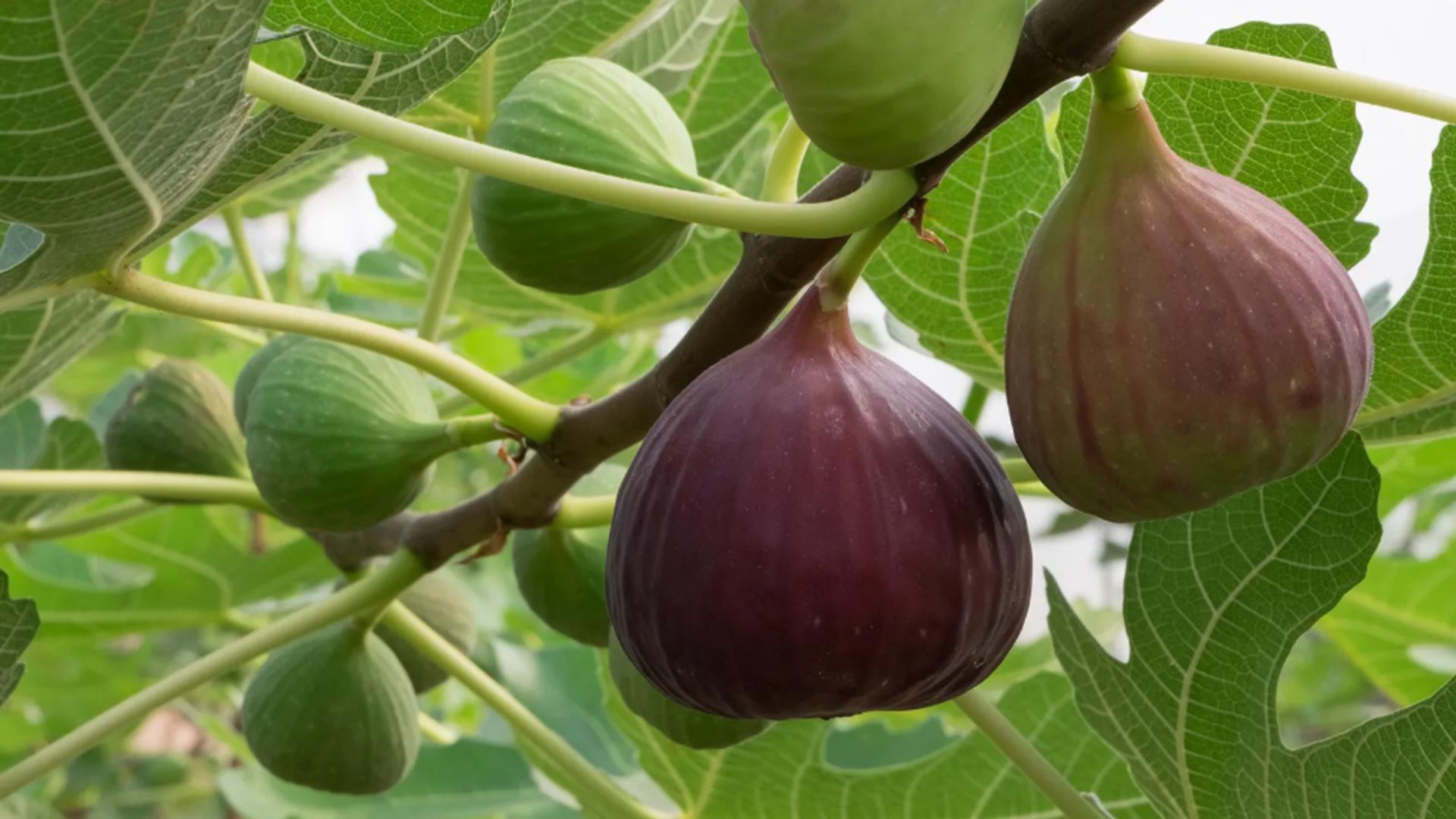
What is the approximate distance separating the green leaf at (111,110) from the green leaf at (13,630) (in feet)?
1.04

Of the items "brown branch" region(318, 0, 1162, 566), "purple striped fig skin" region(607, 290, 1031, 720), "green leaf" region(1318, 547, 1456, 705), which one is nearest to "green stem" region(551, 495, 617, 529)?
"brown branch" region(318, 0, 1162, 566)

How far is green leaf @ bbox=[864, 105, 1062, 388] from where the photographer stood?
1.19 m

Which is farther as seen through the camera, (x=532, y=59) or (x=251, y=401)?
(x=532, y=59)

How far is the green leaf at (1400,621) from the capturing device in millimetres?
1937

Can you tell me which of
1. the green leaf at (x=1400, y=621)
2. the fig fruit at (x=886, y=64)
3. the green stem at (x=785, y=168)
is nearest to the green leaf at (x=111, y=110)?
the fig fruit at (x=886, y=64)

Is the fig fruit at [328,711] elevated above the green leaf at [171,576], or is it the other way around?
the fig fruit at [328,711]

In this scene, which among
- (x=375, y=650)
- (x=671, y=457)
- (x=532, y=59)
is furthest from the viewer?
(x=532, y=59)

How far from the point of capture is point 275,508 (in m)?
1.29

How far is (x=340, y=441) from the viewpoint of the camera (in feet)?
4.07

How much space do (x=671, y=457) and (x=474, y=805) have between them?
131cm

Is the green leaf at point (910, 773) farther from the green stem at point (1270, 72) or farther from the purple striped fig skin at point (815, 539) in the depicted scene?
the green stem at point (1270, 72)

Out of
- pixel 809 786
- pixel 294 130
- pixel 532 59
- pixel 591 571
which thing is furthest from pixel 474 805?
pixel 294 130

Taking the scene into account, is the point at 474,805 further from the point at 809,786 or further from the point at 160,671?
→ the point at 160,671

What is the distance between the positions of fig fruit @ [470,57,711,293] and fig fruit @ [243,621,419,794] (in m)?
0.47
